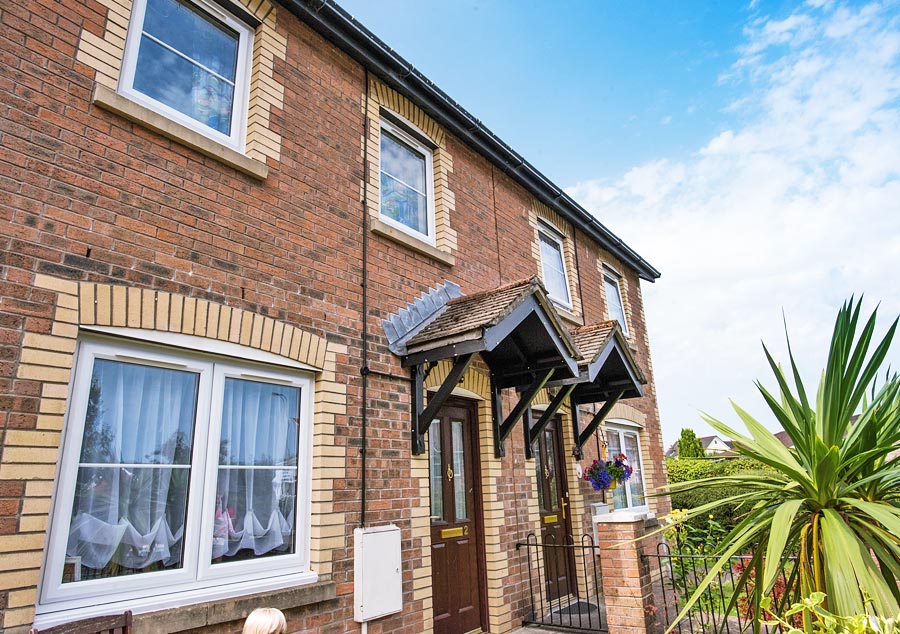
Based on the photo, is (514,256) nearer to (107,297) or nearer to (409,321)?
(409,321)

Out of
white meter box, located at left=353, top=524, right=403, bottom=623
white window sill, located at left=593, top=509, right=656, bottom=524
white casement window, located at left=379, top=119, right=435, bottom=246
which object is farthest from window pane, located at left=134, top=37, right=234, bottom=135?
white window sill, located at left=593, top=509, right=656, bottom=524

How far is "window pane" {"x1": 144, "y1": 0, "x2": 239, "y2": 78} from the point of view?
13.7ft

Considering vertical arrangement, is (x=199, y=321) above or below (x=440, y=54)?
below

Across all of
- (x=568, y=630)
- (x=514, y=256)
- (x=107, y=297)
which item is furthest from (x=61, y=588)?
(x=514, y=256)

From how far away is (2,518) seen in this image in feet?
8.77

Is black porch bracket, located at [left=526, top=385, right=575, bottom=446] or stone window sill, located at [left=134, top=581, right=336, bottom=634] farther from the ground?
black porch bracket, located at [left=526, top=385, right=575, bottom=446]

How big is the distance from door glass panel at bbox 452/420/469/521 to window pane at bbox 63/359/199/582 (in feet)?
10.2

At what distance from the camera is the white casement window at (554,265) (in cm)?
879

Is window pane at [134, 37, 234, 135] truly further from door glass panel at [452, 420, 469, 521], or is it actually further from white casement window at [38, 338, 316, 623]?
door glass panel at [452, 420, 469, 521]

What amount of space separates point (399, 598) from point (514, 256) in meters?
4.89

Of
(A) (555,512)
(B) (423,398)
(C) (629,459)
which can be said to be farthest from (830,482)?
(C) (629,459)

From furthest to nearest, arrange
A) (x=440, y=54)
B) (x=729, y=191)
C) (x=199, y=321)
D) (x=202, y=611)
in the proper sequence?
(x=729, y=191), (x=440, y=54), (x=199, y=321), (x=202, y=611)

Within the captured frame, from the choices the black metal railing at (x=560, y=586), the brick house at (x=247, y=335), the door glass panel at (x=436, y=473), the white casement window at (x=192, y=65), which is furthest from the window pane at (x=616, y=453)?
the white casement window at (x=192, y=65)

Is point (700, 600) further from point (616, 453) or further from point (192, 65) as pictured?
point (192, 65)
